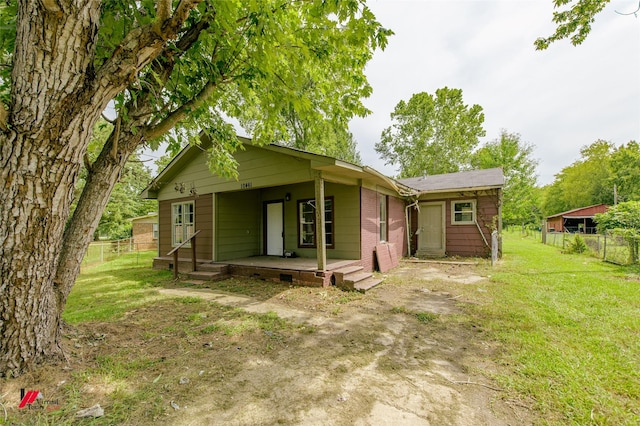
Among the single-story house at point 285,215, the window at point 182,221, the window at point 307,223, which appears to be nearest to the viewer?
the single-story house at point 285,215

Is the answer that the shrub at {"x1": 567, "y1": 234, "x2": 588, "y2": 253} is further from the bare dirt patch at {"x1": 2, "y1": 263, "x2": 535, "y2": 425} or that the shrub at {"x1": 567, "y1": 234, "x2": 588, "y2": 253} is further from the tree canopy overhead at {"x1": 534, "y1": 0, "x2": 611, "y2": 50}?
the bare dirt patch at {"x1": 2, "y1": 263, "x2": 535, "y2": 425}

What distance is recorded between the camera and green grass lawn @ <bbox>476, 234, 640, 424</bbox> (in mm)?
2119

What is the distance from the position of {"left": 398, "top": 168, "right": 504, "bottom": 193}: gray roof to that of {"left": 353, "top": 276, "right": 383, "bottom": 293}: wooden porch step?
5.84 metres

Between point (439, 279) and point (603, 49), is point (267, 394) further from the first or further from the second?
point (603, 49)

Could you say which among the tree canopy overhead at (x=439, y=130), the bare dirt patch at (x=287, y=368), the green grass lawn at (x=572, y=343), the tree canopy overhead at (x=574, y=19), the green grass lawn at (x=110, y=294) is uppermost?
the tree canopy overhead at (x=439, y=130)

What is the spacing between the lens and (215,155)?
5141 millimetres

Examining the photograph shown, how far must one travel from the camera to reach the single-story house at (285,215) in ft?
20.9

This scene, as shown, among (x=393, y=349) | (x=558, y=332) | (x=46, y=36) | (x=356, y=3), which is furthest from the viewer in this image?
(x=558, y=332)

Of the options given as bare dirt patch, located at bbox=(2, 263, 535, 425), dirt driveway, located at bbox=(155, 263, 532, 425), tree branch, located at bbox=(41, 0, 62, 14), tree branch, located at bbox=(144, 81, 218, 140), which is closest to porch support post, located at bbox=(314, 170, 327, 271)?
bare dirt patch, located at bbox=(2, 263, 535, 425)

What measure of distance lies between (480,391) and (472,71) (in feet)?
33.3

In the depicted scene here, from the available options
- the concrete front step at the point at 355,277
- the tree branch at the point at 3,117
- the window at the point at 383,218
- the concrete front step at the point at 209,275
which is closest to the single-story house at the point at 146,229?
the concrete front step at the point at 209,275

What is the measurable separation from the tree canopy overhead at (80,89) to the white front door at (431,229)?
8861 millimetres

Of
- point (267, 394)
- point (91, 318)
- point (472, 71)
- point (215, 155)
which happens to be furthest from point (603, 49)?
point (91, 318)

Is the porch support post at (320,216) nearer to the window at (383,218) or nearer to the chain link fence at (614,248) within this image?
the window at (383,218)
